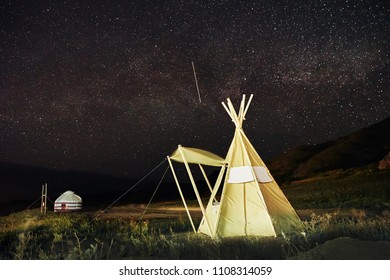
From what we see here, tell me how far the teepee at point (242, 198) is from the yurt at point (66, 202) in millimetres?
8007

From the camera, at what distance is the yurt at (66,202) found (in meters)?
13.9

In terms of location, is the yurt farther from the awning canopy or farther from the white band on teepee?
the white band on teepee

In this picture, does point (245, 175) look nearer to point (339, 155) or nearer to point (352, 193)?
point (352, 193)

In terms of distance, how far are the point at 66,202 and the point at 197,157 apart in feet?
27.3

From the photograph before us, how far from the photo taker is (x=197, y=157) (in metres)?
6.92

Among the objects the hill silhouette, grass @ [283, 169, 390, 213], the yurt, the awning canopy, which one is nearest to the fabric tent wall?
the awning canopy

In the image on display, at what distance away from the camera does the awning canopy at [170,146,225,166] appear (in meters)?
6.84

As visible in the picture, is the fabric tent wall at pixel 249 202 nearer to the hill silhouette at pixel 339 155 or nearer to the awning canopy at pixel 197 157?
the awning canopy at pixel 197 157

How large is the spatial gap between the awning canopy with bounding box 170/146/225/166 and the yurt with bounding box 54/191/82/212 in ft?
26.5

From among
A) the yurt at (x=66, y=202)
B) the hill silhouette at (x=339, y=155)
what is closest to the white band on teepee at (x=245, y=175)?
the yurt at (x=66, y=202)

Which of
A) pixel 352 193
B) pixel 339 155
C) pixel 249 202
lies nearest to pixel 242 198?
pixel 249 202

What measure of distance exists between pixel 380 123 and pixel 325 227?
3948 cm

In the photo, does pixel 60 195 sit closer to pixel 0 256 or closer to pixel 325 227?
pixel 0 256
